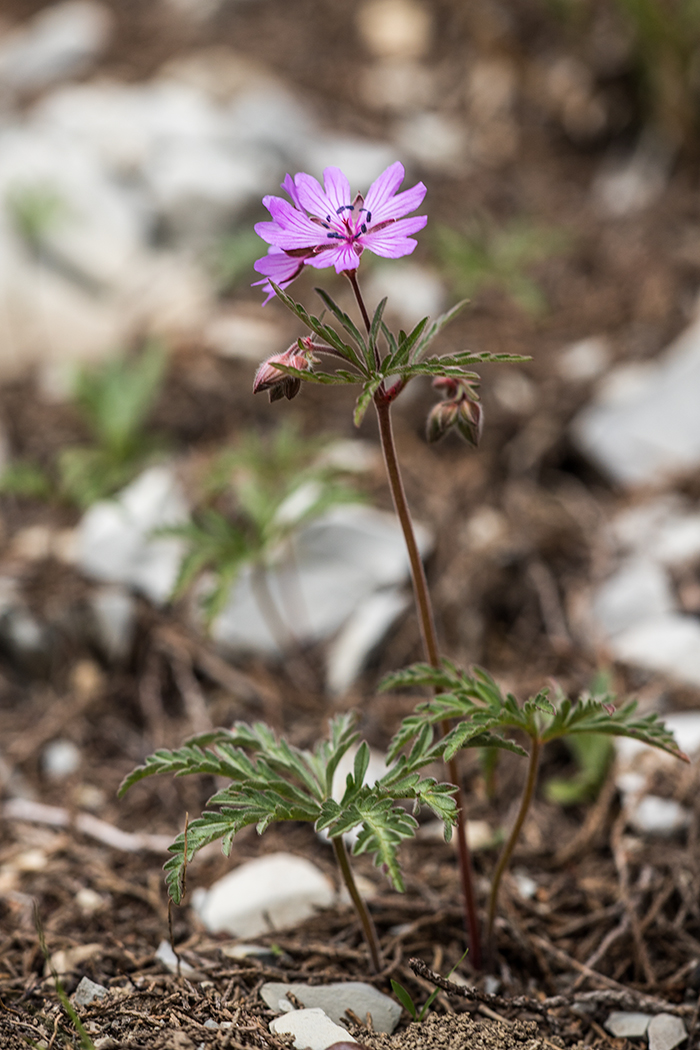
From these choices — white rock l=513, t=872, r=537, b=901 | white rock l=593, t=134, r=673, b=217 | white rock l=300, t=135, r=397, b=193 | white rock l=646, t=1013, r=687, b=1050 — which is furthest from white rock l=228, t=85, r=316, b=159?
white rock l=646, t=1013, r=687, b=1050

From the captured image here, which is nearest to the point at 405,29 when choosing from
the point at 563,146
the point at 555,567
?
the point at 563,146

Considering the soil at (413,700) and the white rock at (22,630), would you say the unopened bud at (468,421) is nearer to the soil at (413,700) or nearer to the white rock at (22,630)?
the soil at (413,700)

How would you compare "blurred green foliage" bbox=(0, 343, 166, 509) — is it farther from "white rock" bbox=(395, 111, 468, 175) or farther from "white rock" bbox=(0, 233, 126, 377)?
"white rock" bbox=(395, 111, 468, 175)

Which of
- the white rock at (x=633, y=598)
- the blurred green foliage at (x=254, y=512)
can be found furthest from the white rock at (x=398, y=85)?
the white rock at (x=633, y=598)

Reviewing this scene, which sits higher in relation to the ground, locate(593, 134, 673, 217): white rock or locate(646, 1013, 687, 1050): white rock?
locate(593, 134, 673, 217): white rock

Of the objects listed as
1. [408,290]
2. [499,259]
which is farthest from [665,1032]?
[499,259]

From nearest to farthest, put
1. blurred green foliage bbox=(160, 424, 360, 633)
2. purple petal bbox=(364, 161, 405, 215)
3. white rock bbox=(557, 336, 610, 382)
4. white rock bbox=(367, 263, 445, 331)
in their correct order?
purple petal bbox=(364, 161, 405, 215), blurred green foliage bbox=(160, 424, 360, 633), white rock bbox=(557, 336, 610, 382), white rock bbox=(367, 263, 445, 331)
